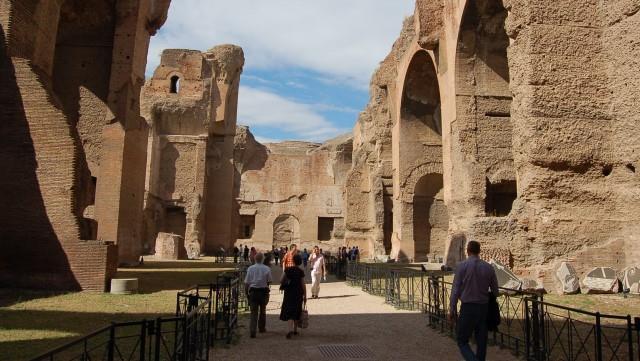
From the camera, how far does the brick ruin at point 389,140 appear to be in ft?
32.2

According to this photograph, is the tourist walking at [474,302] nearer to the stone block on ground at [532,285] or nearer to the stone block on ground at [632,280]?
the stone block on ground at [532,285]

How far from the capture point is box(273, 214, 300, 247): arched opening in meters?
38.5

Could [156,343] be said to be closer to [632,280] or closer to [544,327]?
[544,327]

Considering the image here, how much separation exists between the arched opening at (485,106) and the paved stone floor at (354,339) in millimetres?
7477

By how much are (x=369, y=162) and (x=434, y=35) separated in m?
10.9

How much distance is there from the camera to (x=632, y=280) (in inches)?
353

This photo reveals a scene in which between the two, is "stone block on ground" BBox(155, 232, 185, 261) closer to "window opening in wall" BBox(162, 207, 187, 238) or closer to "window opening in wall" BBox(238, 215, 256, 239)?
"window opening in wall" BBox(162, 207, 187, 238)

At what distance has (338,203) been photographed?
38.2 meters

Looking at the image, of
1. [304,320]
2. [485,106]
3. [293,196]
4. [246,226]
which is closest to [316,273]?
[304,320]

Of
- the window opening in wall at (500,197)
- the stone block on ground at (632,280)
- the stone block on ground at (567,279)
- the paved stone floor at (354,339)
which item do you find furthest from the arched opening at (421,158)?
the paved stone floor at (354,339)

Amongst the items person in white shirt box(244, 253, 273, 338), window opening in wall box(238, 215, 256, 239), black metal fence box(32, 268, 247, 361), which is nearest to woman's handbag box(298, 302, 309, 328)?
person in white shirt box(244, 253, 273, 338)

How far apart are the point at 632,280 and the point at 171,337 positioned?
7543mm

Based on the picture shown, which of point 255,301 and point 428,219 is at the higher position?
point 428,219

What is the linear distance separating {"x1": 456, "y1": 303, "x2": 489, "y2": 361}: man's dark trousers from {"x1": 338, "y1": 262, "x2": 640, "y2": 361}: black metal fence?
2.12 feet
